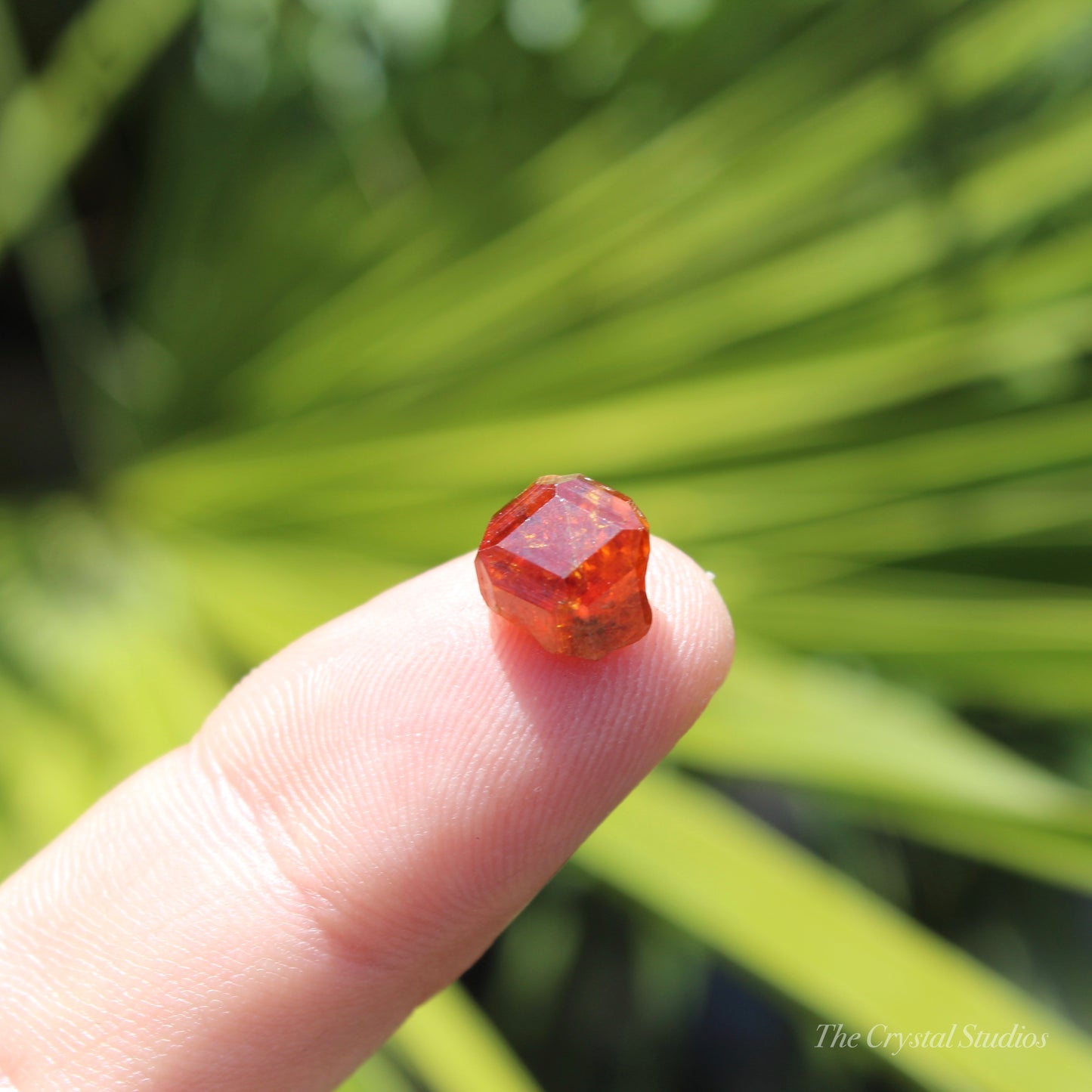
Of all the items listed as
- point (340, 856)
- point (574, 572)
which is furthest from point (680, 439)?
point (340, 856)

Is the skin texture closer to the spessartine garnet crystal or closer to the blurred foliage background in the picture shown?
the spessartine garnet crystal

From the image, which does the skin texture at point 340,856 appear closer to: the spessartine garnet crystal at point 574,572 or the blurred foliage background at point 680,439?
the spessartine garnet crystal at point 574,572

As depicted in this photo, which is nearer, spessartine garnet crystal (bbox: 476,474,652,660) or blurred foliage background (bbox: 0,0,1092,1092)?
spessartine garnet crystal (bbox: 476,474,652,660)

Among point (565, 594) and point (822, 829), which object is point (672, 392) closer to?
point (565, 594)

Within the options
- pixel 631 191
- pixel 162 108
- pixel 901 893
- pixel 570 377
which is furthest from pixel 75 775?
pixel 162 108

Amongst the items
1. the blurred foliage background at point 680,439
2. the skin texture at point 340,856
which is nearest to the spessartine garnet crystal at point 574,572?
the skin texture at point 340,856

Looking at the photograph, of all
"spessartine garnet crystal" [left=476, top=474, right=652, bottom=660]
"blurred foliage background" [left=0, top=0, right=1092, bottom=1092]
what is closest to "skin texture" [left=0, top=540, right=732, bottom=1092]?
"spessartine garnet crystal" [left=476, top=474, right=652, bottom=660]
